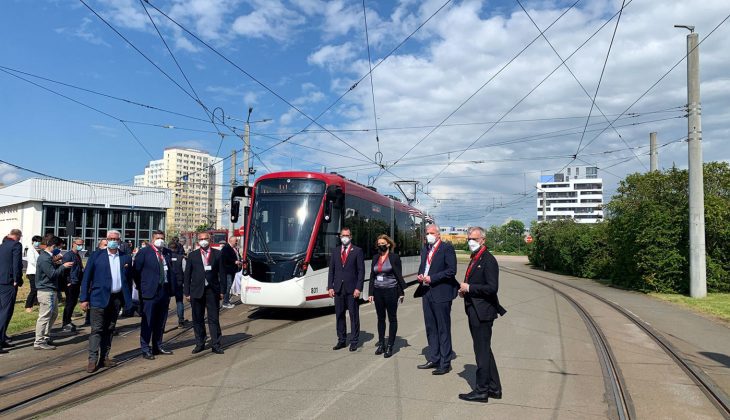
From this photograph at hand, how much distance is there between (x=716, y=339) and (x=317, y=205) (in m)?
8.68

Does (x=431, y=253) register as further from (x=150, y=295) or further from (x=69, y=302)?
(x=69, y=302)

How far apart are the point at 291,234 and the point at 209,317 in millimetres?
4095

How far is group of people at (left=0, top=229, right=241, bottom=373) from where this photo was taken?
7543 millimetres

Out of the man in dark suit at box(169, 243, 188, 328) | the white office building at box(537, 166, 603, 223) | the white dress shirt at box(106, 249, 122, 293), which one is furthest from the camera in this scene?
the white office building at box(537, 166, 603, 223)

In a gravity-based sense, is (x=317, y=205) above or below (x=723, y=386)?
above

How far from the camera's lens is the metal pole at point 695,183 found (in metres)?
18.4

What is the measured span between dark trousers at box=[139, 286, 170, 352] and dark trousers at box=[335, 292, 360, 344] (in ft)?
9.07

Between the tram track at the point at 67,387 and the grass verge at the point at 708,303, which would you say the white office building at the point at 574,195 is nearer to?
the grass verge at the point at 708,303

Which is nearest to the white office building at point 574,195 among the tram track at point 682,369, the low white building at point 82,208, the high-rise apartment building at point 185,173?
the high-rise apartment building at point 185,173

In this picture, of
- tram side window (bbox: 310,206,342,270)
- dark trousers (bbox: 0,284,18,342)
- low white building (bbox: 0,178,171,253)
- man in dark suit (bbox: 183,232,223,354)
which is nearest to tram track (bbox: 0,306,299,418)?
man in dark suit (bbox: 183,232,223,354)

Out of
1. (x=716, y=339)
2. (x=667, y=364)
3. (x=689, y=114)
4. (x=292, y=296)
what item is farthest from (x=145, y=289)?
(x=689, y=114)

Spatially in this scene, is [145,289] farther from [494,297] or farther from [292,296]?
[494,297]

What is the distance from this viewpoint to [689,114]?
61.7ft

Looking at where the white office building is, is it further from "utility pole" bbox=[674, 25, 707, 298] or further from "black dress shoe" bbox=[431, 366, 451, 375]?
"black dress shoe" bbox=[431, 366, 451, 375]
